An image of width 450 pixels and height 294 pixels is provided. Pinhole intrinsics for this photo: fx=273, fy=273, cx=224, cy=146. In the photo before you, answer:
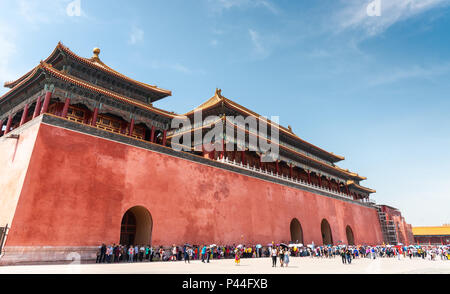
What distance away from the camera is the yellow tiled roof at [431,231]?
44000mm

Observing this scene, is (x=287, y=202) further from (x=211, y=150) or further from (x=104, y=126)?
(x=104, y=126)

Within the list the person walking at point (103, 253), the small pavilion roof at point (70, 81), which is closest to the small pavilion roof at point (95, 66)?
the small pavilion roof at point (70, 81)

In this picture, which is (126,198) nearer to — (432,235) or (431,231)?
(432,235)

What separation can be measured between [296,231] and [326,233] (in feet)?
16.9

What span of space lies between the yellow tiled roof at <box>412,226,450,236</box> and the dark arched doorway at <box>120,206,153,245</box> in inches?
1927

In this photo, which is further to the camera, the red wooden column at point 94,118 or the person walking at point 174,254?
the red wooden column at point 94,118

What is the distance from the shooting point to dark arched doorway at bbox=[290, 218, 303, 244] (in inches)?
938

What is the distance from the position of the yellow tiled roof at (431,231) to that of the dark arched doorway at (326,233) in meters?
28.8

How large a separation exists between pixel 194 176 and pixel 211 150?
14.8 ft

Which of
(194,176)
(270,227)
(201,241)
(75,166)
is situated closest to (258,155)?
(270,227)

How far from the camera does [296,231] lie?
24453 millimetres

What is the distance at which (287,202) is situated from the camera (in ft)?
76.6

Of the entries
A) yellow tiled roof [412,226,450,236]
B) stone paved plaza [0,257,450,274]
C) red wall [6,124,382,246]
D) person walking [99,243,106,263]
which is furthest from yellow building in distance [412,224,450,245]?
person walking [99,243,106,263]

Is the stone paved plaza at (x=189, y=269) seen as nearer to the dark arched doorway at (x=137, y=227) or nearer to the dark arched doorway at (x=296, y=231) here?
the dark arched doorway at (x=137, y=227)
